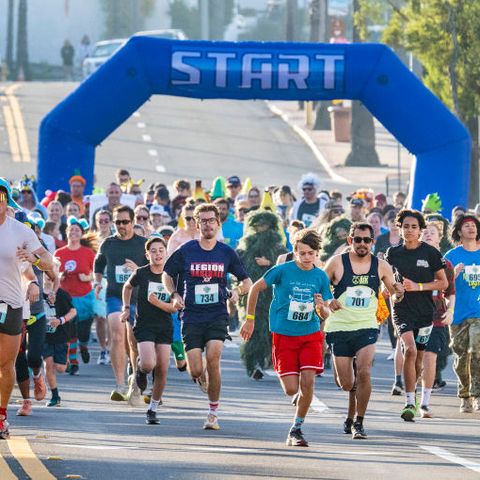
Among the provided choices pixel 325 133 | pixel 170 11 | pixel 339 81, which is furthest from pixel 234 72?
pixel 170 11

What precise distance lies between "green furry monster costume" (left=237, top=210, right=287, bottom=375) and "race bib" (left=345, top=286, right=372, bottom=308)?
486 centimetres

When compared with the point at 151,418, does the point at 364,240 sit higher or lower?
higher

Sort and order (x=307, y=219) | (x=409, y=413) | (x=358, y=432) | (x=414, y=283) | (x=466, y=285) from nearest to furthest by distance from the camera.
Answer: (x=358, y=432) → (x=409, y=413) → (x=414, y=283) → (x=466, y=285) → (x=307, y=219)

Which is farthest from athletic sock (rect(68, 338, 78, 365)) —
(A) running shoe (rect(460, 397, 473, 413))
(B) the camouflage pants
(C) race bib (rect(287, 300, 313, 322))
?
(C) race bib (rect(287, 300, 313, 322))

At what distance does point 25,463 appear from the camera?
11461 millimetres

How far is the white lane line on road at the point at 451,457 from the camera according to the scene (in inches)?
473

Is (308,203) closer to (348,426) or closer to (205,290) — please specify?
(205,290)

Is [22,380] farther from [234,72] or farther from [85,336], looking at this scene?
[234,72]

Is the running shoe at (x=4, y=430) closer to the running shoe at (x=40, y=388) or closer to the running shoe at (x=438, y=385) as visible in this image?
the running shoe at (x=40, y=388)

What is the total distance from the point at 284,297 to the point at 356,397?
975 millimetres

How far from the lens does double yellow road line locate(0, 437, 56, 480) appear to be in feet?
35.7

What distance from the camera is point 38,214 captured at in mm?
21031

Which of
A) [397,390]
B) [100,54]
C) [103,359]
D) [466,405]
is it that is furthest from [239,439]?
[100,54]

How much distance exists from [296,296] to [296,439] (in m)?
1.13
